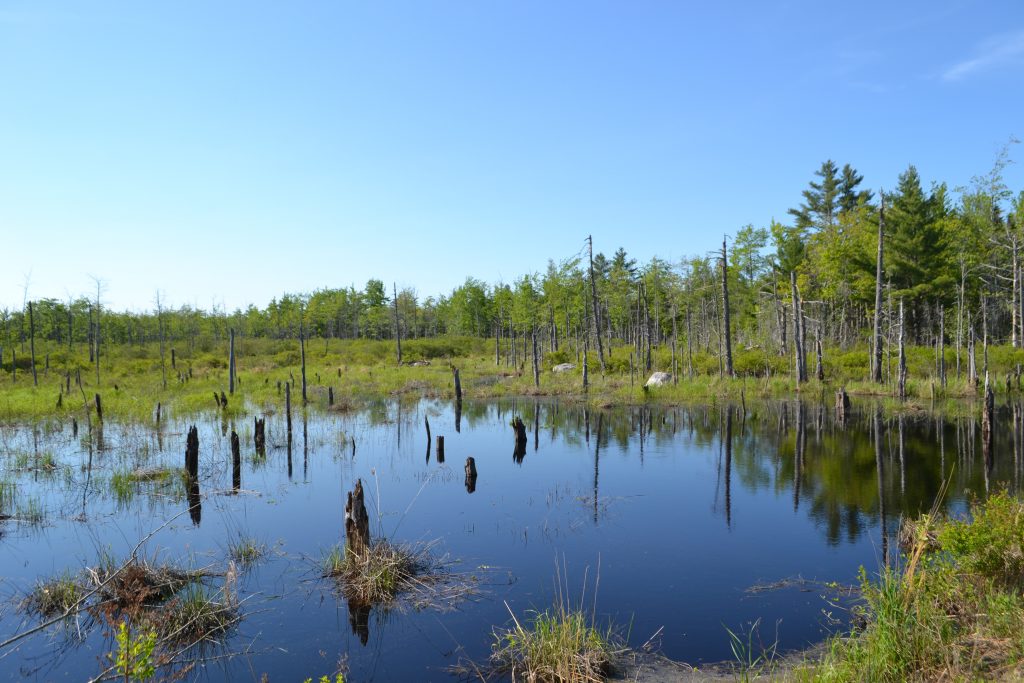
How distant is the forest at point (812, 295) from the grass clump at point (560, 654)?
28.1 m

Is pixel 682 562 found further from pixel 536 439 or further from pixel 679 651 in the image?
pixel 536 439

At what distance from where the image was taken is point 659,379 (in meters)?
39.1

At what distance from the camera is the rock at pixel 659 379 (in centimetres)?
3819

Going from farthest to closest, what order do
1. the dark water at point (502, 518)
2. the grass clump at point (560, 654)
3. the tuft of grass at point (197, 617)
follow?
the dark water at point (502, 518), the tuft of grass at point (197, 617), the grass clump at point (560, 654)

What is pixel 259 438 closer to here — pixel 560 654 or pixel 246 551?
pixel 246 551

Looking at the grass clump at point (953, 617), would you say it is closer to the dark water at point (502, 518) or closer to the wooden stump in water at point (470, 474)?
the dark water at point (502, 518)

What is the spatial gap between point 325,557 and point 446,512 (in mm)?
4177

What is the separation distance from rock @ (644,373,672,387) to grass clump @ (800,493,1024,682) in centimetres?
2870

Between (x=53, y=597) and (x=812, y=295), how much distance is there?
192 ft

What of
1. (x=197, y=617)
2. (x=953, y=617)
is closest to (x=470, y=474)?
(x=197, y=617)

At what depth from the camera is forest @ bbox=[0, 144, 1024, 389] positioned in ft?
144

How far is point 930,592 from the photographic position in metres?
8.12

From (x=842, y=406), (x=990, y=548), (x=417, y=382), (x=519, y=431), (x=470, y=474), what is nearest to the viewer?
(x=990, y=548)

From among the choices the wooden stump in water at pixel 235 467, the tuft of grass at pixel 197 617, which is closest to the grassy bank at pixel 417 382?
the wooden stump in water at pixel 235 467
